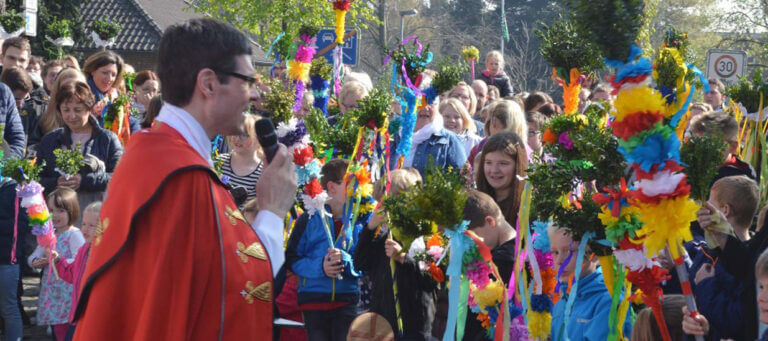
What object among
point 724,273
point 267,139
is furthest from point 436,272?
point 267,139

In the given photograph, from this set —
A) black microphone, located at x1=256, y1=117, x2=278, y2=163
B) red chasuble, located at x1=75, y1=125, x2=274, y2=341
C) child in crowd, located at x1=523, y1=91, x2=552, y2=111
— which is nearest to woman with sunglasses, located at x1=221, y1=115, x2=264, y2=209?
child in crowd, located at x1=523, y1=91, x2=552, y2=111

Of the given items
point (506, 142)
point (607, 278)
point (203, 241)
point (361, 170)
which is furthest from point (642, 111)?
point (361, 170)

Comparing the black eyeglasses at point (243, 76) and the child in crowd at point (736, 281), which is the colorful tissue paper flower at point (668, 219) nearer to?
the child in crowd at point (736, 281)

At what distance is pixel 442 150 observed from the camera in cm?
805

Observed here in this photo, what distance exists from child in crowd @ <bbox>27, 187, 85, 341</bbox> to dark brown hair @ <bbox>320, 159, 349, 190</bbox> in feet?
6.93

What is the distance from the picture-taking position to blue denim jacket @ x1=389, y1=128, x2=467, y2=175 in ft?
26.3

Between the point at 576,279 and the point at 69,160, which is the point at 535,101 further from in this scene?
the point at 576,279

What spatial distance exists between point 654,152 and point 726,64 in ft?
45.8

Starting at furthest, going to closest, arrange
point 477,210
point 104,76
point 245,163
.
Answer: point 104,76 → point 245,163 → point 477,210

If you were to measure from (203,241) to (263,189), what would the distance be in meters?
0.40

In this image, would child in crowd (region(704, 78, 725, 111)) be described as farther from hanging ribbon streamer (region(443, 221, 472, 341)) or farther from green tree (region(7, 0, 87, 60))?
green tree (region(7, 0, 87, 60))

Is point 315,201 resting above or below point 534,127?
below

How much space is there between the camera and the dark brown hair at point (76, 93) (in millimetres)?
7832

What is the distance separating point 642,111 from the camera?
3.37 meters
